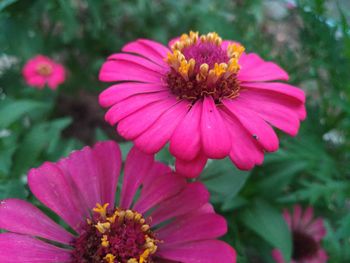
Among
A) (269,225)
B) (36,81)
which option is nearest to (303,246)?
(269,225)

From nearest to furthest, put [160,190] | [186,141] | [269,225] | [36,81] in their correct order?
[186,141], [160,190], [269,225], [36,81]

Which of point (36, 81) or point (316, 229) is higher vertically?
point (36, 81)

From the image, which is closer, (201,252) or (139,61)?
(201,252)

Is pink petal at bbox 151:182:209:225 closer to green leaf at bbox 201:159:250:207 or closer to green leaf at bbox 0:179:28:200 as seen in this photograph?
green leaf at bbox 201:159:250:207

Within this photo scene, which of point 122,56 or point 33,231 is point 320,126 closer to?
point 122,56

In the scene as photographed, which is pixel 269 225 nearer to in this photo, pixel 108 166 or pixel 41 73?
pixel 108 166

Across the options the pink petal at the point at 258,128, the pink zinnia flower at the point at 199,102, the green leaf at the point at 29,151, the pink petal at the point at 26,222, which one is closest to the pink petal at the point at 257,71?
the pink zinnia flower at the point at 199,102

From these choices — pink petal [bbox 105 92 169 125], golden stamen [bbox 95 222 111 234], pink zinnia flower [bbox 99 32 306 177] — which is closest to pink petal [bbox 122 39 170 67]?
pink zinnia flower [bbox 99 32 306 177]

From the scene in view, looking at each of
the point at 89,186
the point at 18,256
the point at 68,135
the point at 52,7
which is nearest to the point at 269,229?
the point at 89,186
